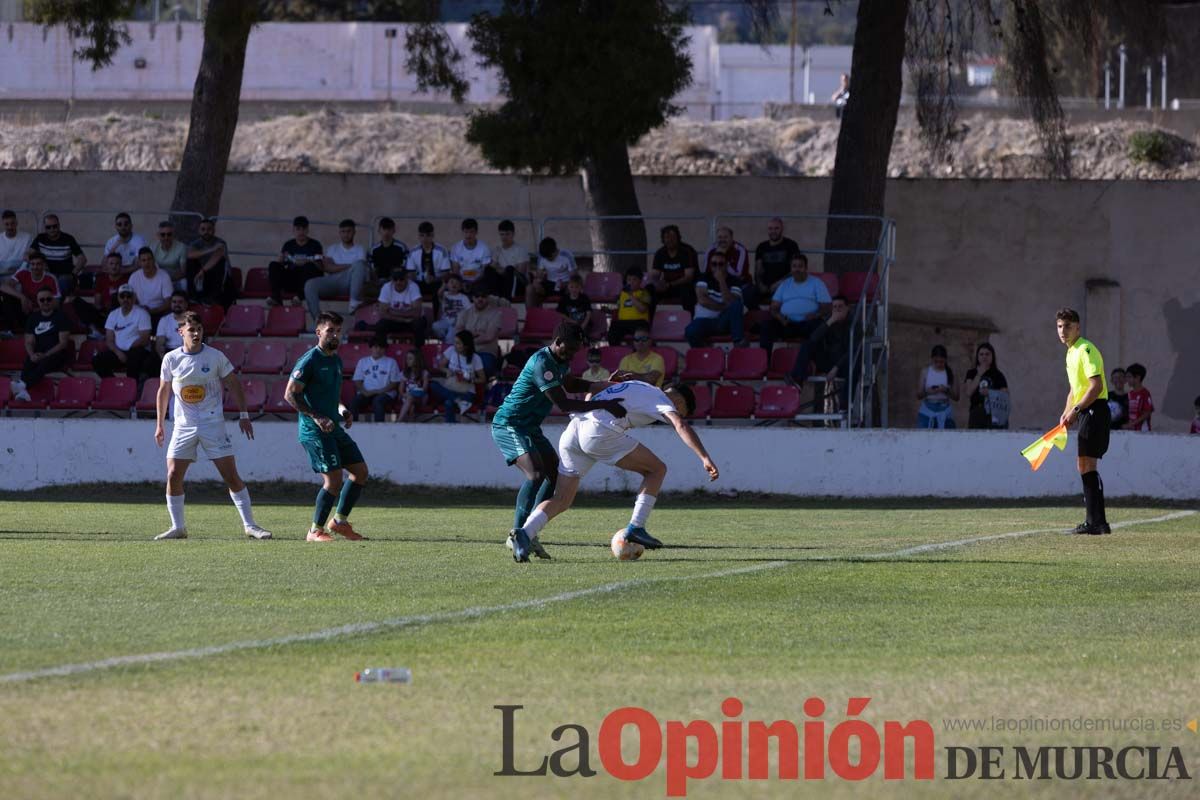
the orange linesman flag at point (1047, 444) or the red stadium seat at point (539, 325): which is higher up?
the red stadium seat at point (539, 325)

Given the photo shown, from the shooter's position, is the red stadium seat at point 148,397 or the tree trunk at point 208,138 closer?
the red stadium seat at point 148,397

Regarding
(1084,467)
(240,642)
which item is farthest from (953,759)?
(1084,467)

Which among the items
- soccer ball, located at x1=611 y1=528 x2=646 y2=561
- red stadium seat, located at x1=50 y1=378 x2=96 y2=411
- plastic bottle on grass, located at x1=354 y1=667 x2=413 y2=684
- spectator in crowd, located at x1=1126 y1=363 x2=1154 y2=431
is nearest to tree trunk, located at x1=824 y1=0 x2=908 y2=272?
spectator in crowd, located at x1=1126 y1=363 x2=1154 y2=431

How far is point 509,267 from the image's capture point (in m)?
23.5

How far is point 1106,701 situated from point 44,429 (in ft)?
55.8

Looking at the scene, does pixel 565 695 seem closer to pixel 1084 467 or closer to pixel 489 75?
pixel 1084 467

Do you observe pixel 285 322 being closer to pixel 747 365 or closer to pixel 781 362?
pixel 747 365

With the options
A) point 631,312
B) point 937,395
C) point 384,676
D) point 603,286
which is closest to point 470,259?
point 603,286

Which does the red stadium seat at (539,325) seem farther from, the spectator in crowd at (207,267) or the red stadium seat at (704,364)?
the spectator in crowd at (207,267)

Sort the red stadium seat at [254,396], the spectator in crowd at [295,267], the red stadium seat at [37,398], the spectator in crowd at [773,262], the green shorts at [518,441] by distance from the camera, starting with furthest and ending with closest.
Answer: the spectator in crowd at [295,267], the spectator in crowd at [773,262], the red stadium seat at [37,398], the red stadium seat at [254,396], the green shorts at [518,441]

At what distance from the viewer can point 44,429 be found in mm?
20922

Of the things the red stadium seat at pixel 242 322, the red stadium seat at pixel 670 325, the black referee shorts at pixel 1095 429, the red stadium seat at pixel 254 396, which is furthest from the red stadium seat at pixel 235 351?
the black referee shorts at pixel 1095 429

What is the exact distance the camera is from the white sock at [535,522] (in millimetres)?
11695

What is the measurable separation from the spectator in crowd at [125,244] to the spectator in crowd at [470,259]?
15.2 ft
